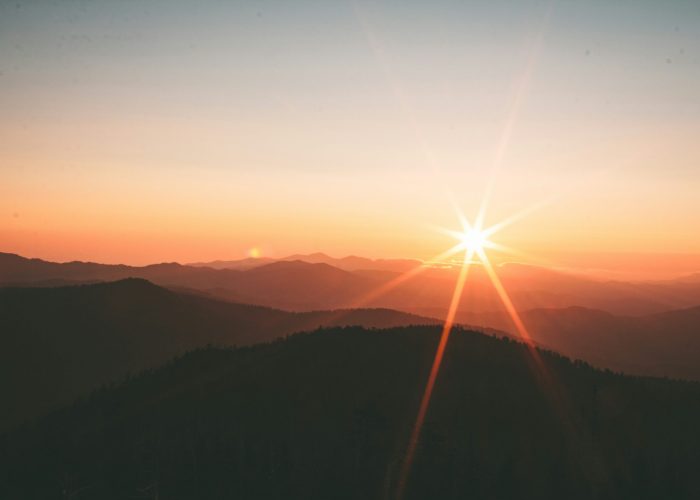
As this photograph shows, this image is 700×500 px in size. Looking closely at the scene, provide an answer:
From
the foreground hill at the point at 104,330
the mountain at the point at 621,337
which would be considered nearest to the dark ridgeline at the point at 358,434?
the foreground hill at the point at 104,330

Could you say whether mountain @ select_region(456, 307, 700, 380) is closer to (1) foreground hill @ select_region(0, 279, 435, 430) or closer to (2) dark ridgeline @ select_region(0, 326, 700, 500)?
(1) foreground hill @ select_region(0, 279, 435, 430)

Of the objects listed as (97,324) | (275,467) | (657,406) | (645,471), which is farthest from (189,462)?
(97,324)

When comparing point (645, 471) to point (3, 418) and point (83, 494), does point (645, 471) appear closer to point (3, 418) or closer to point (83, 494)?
point (83, 494)

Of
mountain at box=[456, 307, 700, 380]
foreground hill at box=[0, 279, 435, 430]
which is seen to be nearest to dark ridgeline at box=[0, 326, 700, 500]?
foreground hill at box=[0, 279, 435, 430]

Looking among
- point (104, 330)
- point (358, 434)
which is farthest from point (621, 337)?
point (104, 330)

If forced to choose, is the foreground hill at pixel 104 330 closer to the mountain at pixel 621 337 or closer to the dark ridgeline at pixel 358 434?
the dark ridgeline at pixel 358 434
